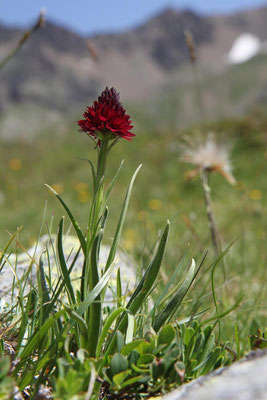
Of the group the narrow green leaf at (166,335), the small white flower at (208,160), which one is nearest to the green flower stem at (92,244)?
the narrow green leaf at (166,335)

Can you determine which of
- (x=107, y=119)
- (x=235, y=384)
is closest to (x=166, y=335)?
(x=235, y=384)

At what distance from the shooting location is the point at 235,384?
107 centimetres

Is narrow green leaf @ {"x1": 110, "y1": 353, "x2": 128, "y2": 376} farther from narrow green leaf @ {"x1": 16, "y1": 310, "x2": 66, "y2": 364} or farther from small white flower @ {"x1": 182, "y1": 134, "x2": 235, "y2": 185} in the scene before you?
small white flower @ {"x1": 182, "y1": 134, "x2": 235, "y2": 185}

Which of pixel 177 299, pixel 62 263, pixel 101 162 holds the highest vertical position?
pixel 101 162

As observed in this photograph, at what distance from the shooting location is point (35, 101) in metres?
191

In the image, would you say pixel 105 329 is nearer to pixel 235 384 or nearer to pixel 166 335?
pixel 166 335

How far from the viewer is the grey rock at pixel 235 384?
3.35ft

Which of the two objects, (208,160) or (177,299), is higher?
(208,160)

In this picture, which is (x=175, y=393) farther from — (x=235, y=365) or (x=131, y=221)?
(x=131, y=221)

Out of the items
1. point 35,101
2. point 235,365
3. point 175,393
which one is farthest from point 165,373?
point 35,101

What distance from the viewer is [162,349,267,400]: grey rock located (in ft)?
3.35

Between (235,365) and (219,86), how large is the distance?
165027mm

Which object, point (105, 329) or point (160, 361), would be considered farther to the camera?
point (105, 329)

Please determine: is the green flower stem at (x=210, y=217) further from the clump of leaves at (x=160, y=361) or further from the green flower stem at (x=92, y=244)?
the green flower stem at (x=92, y=244)
